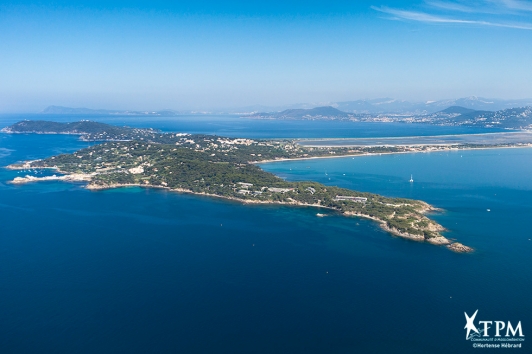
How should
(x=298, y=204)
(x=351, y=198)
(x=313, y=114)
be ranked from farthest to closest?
1. (x=313, y=114)
2. (x=298, y=204)
3. (x=351, y=198)

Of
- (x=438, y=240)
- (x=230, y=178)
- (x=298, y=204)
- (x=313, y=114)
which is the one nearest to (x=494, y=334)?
(x=438, y=240)

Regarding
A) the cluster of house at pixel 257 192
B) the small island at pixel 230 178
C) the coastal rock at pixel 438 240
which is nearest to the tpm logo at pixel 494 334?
the small island at pixel 230 178

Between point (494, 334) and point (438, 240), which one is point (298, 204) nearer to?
point (438, 240)

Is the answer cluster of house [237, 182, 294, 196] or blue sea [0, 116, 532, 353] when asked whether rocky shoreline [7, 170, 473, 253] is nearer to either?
blue sea [0, 116, 532, 353]

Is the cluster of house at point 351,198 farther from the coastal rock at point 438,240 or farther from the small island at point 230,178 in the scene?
the coastal rock at point 438,240

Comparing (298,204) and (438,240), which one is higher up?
(298,204)

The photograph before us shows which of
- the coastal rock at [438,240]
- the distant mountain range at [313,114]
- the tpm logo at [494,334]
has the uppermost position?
the distant mountain range at [313,114]

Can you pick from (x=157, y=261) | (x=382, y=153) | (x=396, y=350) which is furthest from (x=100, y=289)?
(x=382, y=153)
